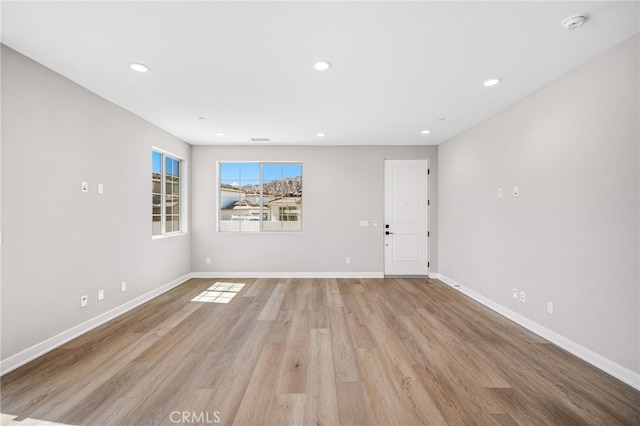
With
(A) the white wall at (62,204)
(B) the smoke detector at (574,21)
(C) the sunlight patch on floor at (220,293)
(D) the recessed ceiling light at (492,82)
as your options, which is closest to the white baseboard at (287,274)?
(C) the sunlight patch on floor at (220,293)

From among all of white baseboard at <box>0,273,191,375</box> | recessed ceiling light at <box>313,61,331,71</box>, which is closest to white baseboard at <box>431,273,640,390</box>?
recessed ceiling light at <box>313,61,331,71</box>

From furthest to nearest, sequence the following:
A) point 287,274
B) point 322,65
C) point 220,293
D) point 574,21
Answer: point 287,274 < point 220,293 < point 322,65 < point 574,21

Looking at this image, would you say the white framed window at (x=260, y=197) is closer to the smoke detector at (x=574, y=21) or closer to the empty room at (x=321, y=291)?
the empty room at (x=321, y=291)

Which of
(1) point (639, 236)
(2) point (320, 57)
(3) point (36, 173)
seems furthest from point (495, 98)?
(3) point (36, 173)

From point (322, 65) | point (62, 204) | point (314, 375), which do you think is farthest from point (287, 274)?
point (322, 65)

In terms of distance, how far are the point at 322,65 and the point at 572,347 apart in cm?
351

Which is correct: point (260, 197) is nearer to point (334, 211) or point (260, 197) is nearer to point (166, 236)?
point (334, 211)

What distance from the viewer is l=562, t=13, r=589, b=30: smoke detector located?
1748 millimetres

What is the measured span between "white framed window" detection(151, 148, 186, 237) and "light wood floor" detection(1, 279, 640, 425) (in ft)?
5.32

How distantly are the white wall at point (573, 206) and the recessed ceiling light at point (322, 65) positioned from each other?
2.31 m

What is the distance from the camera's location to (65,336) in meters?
2.61

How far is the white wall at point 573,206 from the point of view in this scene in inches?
80.2

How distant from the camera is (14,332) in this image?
2164mm

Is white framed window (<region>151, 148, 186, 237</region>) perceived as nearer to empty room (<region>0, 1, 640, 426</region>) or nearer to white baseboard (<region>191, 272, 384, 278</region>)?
empty room (<region>0, 1, 640, 426</region>)
